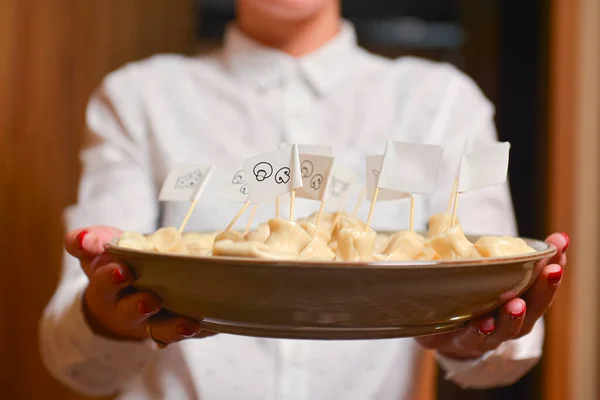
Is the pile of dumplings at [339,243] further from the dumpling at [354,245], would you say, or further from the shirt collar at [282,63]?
the shirt collar at [282,63]

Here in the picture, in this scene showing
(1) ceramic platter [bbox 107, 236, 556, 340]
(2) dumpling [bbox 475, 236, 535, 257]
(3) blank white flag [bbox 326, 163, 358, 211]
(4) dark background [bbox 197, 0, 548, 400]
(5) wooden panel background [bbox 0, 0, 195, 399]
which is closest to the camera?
(1) ceramic platter [bbox 107, 236, 556, 340]

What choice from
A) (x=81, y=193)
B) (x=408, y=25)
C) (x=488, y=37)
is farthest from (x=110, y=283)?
(x=408, y=25)

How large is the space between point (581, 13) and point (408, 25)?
95 centimetres

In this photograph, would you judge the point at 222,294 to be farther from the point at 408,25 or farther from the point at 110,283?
the point at 408,25

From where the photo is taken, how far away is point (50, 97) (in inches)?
58.4

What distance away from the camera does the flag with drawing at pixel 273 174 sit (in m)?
0.60

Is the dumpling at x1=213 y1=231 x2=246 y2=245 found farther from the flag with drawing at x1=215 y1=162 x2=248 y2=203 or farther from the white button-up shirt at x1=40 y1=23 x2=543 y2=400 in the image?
the white button-up shirt at x1=40 y1=23 x2=543 y2=400

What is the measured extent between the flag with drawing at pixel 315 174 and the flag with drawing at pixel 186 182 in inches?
4.3

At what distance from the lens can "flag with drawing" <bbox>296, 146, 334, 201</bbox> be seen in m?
0.62

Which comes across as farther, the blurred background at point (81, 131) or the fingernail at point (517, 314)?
the blurred background at point (81, 131)

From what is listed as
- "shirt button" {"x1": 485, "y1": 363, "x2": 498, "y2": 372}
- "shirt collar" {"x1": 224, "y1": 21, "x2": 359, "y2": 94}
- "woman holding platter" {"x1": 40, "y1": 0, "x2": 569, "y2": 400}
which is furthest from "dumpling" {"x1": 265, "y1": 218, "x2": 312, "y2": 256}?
"shirt collar" {"x1": 224, "y1": 21, "x2": 359, "y2": 94}

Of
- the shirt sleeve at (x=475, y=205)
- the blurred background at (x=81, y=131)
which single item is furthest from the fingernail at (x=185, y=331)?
the blurred background at (x=81, y=131)

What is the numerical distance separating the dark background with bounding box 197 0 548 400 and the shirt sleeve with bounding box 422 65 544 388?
0.56 m

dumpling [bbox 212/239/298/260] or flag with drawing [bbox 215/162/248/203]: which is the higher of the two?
flag with drawing [bbox 215/162/248/203]
